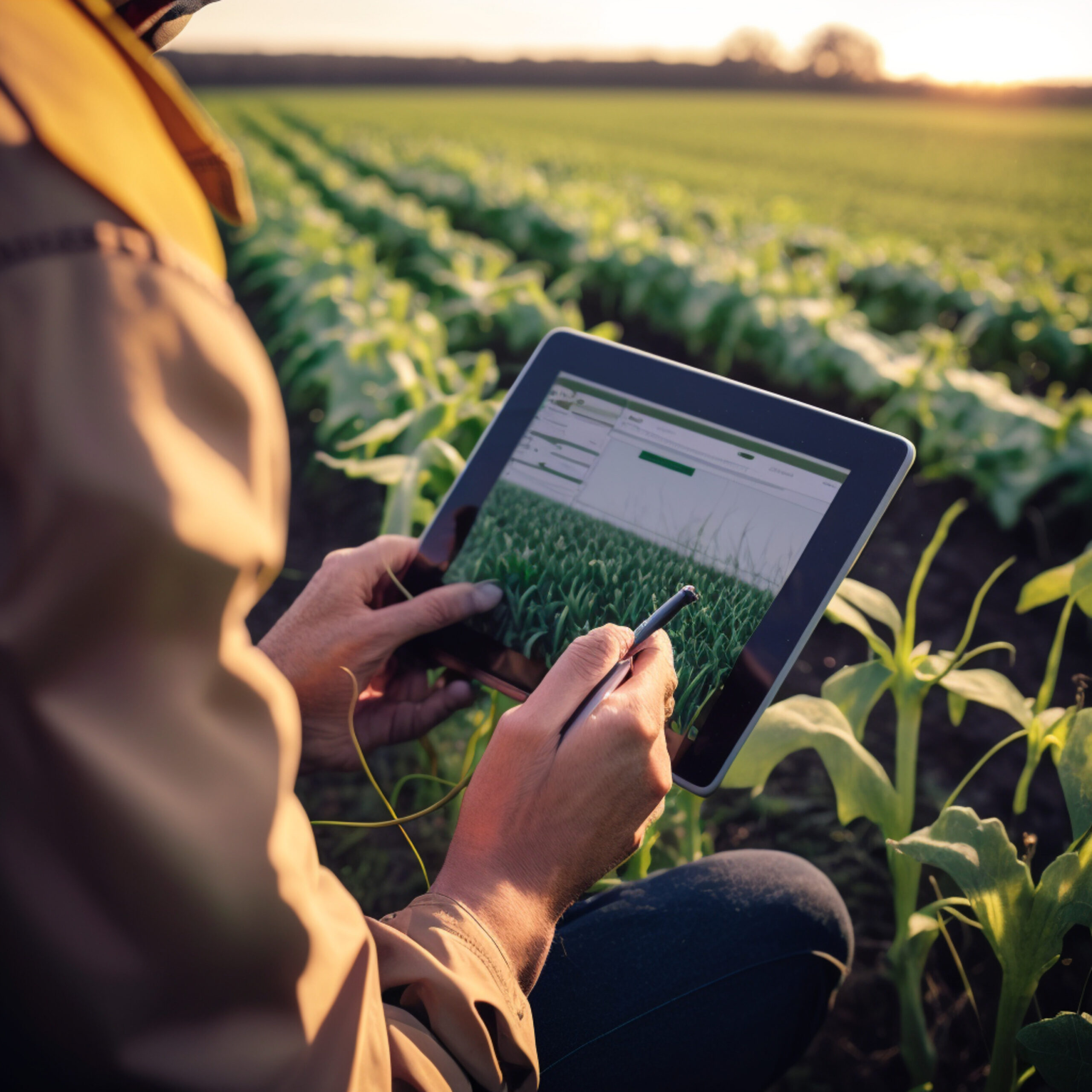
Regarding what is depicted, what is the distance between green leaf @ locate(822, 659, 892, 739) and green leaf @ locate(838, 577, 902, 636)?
2.5 inches

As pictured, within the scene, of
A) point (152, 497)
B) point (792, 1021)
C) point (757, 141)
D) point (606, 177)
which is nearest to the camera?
point (152, 497)

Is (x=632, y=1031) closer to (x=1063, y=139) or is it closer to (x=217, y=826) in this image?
(x=217, y=826)

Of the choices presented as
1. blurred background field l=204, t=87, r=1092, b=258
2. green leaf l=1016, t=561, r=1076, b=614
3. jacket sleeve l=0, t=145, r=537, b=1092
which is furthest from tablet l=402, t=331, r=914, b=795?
blurred background field l=204, t=87, r=1092, b=258

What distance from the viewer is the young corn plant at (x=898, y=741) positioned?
3.18 feet

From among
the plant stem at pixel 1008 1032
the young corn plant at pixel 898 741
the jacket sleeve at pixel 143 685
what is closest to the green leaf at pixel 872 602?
the young corn plant at pixel 898 741

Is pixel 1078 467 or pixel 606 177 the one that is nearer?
pixel 1078 467

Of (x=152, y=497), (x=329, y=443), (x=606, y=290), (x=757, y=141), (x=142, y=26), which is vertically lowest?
(x=329, y=443)

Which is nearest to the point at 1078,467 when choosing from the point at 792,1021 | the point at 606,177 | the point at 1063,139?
the point at 792,1021

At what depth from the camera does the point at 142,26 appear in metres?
0.55

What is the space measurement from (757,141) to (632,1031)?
72.3 feet

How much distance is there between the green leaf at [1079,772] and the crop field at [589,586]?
37 centimetres

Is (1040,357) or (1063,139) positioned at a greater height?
(1063,139)

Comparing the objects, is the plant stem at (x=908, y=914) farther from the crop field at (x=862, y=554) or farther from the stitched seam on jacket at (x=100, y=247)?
the stitched seam on jacket at (x=100, y=247)

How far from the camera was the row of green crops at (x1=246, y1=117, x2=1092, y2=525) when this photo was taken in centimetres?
244
